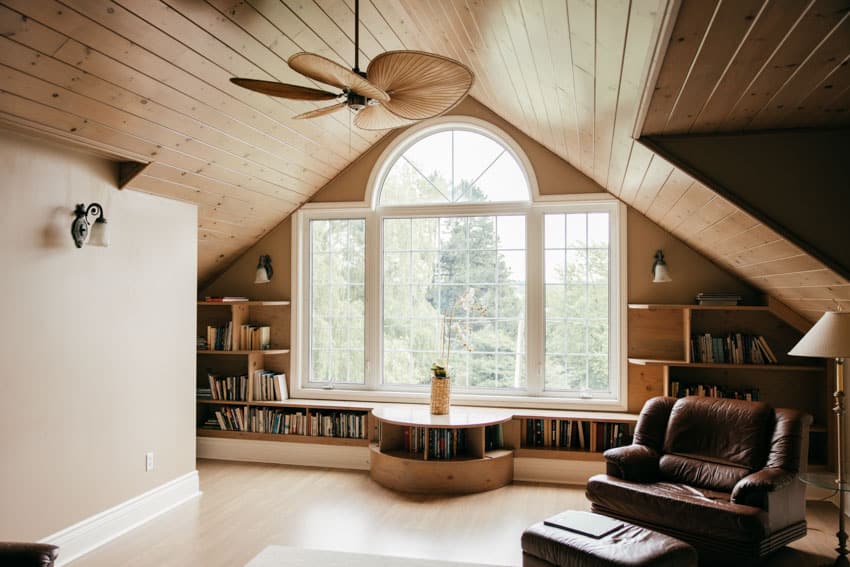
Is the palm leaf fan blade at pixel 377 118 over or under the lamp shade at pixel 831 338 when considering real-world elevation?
over

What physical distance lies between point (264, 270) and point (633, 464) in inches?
146

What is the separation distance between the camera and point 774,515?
3.30 m

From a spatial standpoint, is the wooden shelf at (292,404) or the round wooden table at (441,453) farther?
the wooden shelf at (292,404)

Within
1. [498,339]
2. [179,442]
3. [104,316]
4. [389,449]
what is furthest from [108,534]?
[498,339]

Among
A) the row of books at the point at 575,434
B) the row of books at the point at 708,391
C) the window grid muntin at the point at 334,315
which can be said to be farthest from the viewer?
the window grid muntin at the point at 334,315

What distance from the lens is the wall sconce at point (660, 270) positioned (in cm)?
489

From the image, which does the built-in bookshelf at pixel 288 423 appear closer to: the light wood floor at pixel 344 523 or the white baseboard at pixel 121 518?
the light wood floor at pixel 344 523

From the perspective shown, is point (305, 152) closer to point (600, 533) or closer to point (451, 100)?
point (451, 100)

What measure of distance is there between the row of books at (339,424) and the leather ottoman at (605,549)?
8.41ft

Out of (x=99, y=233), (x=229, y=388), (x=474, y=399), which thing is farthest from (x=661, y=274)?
(x=99, y=233)

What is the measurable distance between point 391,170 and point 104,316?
2968 millimetres

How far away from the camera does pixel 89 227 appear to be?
3.67 meters

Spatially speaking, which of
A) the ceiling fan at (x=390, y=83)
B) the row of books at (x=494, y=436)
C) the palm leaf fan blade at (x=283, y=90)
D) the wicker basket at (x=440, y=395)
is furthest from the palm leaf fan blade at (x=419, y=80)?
the row of books at (x=494, y=436)

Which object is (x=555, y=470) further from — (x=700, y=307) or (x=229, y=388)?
(x=229, y=388)
